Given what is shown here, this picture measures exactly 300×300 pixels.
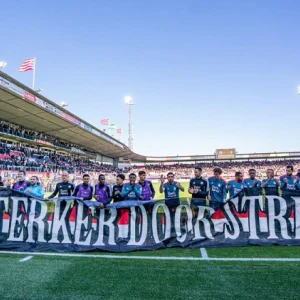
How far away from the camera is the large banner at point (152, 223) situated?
251 inches

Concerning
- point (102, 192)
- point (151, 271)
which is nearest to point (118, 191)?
point (102, 192)

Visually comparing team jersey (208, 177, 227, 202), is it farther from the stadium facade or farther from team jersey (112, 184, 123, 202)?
the stadium facade

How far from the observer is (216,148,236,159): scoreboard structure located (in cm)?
7006

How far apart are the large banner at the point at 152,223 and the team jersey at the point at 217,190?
1.56 metres

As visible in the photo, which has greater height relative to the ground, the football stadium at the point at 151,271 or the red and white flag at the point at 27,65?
the red and white flag at the point at 27,65

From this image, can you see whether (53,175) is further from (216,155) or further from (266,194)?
(216,155)

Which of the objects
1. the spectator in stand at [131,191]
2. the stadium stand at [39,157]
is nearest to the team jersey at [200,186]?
the spectator in stand at [131,191]

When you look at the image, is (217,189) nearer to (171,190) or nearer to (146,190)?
(171,190)

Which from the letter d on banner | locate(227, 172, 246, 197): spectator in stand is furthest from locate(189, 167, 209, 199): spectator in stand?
the letter d on banner

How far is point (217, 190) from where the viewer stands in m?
8.34

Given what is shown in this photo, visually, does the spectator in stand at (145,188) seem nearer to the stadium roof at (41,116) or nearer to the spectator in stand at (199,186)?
the spectator in stand at (199,186)

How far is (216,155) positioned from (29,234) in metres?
70.0

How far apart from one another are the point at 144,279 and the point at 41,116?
29.8 metres

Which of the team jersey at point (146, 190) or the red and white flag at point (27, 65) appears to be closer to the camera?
the team jersey at point (146, 190)
